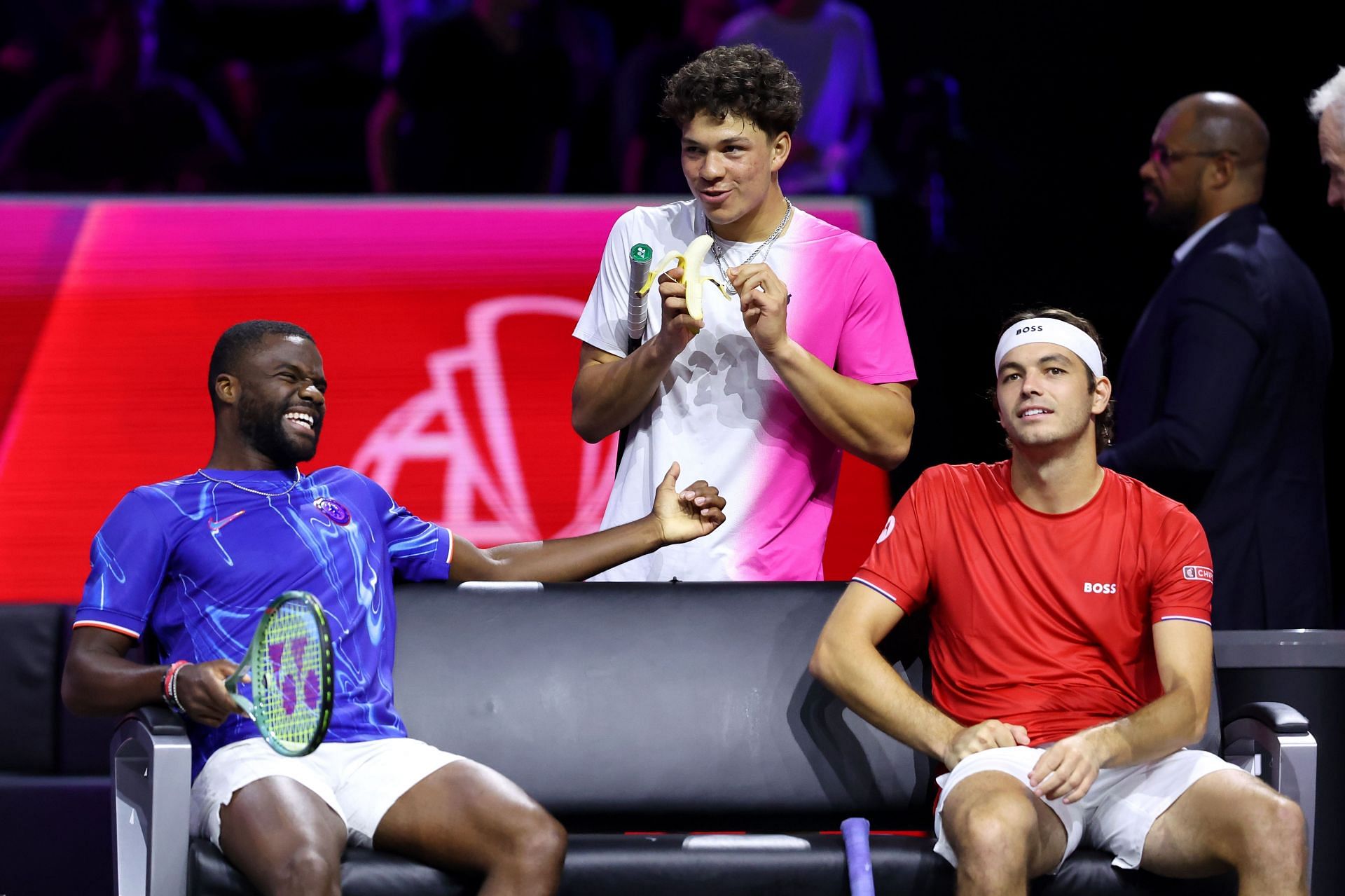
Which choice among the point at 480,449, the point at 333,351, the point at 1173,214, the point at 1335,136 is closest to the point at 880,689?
the point at 1335,136

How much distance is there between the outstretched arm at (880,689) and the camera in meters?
2.77

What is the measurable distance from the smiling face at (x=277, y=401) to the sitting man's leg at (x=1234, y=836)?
1.70 metres

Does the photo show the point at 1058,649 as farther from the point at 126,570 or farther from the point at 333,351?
the point at 333,351

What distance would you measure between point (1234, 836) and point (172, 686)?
69.8 inches

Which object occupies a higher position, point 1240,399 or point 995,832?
point 1240,399

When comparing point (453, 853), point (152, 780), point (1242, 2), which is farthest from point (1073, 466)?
point (1242, 2)

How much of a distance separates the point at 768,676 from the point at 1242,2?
370 centimetres

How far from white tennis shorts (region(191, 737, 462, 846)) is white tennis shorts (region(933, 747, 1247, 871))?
0.94m

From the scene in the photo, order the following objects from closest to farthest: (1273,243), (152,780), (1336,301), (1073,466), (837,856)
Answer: (152,780) → (837,856) → (1073,466) → (1273,243) → (1336,301)

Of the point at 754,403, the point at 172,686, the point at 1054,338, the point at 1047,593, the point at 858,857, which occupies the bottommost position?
the point at 858,857

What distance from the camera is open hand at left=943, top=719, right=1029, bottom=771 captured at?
9.05 feet

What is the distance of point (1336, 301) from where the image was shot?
18.4ft

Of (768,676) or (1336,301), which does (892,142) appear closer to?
(1336,301)

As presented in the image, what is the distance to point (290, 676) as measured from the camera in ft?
7.70
